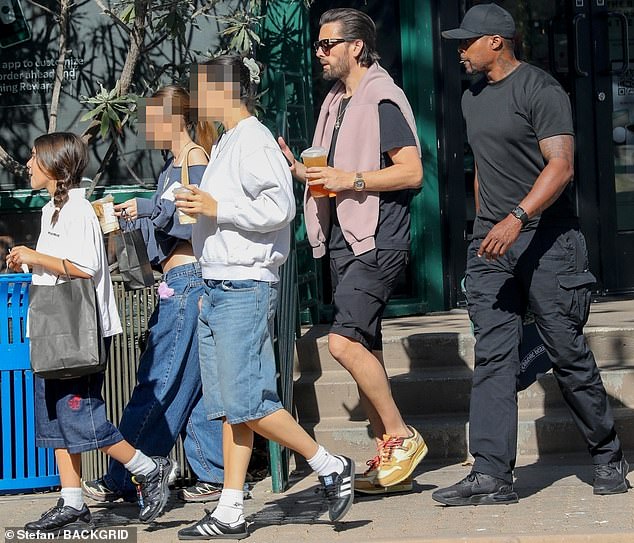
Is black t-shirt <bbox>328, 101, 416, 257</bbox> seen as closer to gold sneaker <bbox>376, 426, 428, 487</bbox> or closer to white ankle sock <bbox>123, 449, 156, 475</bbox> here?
gold sneaker <bbox>376, 426, 428, 487</bbox>

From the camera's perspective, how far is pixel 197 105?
499cm

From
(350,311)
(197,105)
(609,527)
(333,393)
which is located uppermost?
(197,105)

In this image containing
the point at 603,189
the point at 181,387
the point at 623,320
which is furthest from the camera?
the point at 603,189

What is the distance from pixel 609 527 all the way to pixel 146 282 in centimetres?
229

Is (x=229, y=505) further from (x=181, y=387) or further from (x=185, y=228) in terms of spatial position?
(x=185, y=228)

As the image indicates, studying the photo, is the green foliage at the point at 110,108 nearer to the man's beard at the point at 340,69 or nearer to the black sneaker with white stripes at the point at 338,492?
the man's beard at the point at 340,69

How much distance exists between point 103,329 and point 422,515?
1577 mm

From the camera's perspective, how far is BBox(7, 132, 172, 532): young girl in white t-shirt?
5.01m

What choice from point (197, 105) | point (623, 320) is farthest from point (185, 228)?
point (623, 320)

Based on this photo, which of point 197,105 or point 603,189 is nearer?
point 197,105

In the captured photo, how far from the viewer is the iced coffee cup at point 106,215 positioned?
5.32 metres

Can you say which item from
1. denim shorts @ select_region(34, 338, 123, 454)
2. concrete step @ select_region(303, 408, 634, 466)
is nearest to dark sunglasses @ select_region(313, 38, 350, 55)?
denim shorts @ select_region(34, 338, 123, 454)

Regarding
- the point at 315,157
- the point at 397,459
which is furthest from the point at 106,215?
the point at 397,459

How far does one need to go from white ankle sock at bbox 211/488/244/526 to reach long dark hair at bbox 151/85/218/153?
166 cm
